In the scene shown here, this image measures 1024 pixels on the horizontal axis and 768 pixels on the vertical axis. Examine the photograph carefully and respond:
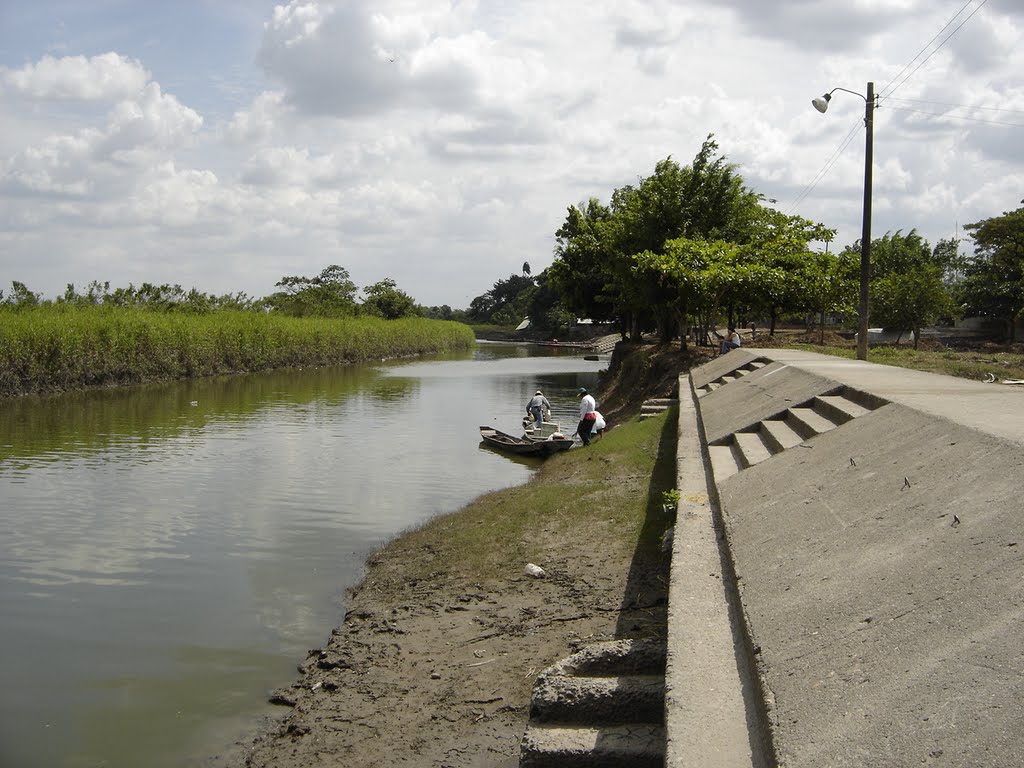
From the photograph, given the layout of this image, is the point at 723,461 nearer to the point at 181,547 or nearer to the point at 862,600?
the point at 862,600

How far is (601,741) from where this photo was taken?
5.57 m

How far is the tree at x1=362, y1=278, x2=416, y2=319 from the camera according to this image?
9569 cm

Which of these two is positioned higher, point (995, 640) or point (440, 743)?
point (995, 640)

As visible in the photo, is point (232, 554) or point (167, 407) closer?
point (232, 554)

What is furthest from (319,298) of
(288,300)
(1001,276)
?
(1001,276)

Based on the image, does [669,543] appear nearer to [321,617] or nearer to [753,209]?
[321,617]

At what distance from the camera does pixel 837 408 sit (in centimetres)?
1037

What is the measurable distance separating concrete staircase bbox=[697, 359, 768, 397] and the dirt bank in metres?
6.04

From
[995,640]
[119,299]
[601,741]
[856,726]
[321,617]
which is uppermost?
[119,299]

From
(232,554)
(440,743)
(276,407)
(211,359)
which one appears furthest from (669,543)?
(211,359)

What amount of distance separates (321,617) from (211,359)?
36.9 metres

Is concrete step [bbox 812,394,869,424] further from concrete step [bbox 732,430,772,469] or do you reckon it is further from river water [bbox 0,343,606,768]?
river water [bbox 0,343,606,768]

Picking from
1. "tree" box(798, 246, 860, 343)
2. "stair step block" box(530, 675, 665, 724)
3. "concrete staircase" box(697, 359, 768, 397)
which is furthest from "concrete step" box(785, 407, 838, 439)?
"tree" box(798, 246, 860, 343)

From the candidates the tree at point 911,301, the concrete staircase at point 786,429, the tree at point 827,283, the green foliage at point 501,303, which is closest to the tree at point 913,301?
the tree at point 911,301
